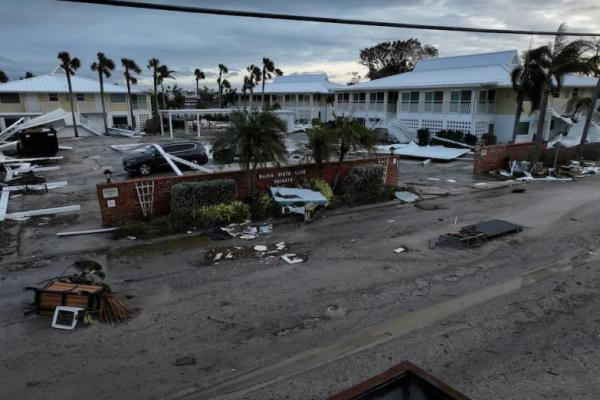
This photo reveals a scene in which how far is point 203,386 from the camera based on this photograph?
527 centimetres

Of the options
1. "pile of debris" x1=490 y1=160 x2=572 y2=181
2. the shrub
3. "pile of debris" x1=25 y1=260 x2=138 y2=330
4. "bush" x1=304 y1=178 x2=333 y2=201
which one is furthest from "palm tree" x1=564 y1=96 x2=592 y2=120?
"pile of debris" x1=25 y1=260 x2=138 y2=330

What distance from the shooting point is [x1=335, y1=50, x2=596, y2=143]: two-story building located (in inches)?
1218

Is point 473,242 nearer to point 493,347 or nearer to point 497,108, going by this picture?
point 493,347

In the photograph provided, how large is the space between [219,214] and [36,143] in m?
21.3

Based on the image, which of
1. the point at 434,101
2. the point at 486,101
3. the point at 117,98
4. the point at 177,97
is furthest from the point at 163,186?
the point at 177,97

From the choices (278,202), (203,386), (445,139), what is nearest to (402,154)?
(445,139)

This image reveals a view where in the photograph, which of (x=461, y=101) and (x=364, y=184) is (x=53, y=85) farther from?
(x=364, y=184)

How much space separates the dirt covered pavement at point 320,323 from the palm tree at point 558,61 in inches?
470

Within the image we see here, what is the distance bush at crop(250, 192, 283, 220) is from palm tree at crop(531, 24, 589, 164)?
1572 centimetres

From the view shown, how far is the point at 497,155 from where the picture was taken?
22.1 metres

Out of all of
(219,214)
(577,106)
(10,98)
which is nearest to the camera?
(219,214)

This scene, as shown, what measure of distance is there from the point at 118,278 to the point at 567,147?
27.2 metres

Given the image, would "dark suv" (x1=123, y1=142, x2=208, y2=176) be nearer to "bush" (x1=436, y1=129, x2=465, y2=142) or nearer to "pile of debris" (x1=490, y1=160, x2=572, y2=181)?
"pile of debris" (x1=490, y1=160, x2=572, y2=181)

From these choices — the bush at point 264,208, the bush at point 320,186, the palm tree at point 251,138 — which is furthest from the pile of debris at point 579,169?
the palm tree at point 251,138
